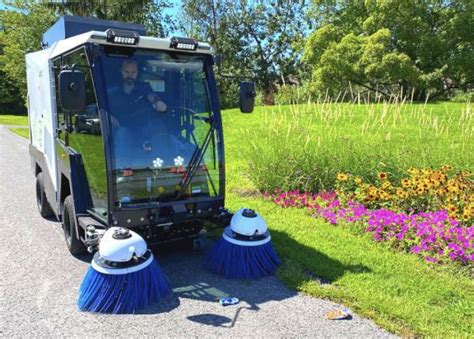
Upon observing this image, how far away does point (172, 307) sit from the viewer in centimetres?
393

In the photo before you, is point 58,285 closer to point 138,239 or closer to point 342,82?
point 138,239

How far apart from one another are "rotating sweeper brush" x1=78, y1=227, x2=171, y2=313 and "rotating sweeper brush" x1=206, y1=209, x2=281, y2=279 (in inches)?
37.6

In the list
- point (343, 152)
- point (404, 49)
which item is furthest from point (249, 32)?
point (343, 152)

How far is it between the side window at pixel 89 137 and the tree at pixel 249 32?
107ft

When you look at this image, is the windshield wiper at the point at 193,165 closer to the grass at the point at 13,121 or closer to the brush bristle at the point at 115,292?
the brush bristle at the point at 115,292

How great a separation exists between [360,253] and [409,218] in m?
0.94

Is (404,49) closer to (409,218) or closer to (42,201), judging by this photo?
(409,218)

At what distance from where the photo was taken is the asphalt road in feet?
11.6

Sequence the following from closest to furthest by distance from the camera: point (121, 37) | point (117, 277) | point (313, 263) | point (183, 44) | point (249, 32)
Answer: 1. point (117, 277)
2. point (121, 37)
3. point (183, 44)
4. point (313, 263)
5. point (249, 32)

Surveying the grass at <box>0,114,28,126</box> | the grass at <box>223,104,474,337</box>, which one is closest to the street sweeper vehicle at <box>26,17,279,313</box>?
the grass at <box>223,104,474,337</box>

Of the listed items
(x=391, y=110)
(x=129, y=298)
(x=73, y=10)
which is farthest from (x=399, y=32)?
(x=129, y=298)

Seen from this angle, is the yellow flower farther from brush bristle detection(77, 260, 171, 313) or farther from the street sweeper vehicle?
brush bristle detection(77, 260, 171, 313)

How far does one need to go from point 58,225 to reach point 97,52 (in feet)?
10.7

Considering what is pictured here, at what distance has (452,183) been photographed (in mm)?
5852
